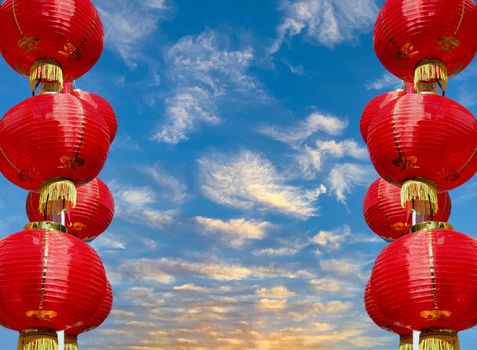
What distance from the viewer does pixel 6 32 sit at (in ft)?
30.7

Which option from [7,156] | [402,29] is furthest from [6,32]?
[402,29]

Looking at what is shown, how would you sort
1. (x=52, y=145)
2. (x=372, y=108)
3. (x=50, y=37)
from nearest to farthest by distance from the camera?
1. (x=52, y=145)
2. (x=50, y=37)
3. (x=372, y=108)

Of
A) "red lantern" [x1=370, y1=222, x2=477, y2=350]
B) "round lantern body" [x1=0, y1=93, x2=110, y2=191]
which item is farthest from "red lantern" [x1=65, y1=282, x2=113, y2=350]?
"red lantern" [x1=370, y1=222, x2=477, y2=350]

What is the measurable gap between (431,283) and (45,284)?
461 cm

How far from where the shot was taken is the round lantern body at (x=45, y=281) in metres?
8.00

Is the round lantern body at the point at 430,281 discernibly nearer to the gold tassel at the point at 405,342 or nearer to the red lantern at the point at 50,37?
the gold tassel at the point at 405,342

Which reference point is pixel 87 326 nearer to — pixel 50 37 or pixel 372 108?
pixel 50 37

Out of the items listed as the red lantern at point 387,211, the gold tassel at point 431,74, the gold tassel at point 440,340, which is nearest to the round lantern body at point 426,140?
the gold tassel at point 431,74

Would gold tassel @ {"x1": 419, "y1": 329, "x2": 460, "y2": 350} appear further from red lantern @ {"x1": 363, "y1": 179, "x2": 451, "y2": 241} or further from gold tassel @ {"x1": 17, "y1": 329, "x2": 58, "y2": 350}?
gold tassel @ {"x1": 17, "y1": 329, "x2": 58, "y2": 350}

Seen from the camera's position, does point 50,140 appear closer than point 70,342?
Yes

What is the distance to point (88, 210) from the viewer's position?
10.5 meters

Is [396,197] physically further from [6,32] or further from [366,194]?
[6,32]

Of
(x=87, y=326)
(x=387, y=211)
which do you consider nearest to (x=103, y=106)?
(x=87, y=326)

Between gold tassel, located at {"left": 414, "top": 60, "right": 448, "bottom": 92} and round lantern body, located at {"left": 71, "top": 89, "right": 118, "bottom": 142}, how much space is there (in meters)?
5.06
